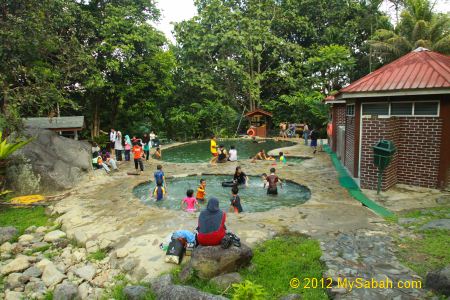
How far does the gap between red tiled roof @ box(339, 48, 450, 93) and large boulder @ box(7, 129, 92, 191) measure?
1081 cm

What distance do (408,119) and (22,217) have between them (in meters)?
12.5

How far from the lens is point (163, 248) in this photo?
712 cm

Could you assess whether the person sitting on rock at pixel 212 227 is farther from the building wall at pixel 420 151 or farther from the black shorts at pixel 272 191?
the building wall at pixel 420 151

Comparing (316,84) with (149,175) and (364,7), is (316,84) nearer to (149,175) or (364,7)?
(364,7)

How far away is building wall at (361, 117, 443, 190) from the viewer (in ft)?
35.1

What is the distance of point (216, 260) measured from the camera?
5.96 metres

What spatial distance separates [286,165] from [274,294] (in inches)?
451

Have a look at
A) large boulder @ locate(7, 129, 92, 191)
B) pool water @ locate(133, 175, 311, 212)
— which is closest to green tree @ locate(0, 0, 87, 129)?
large boulder @ locate(7, 129, 92, 191)

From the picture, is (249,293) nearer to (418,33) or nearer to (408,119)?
(408,119)

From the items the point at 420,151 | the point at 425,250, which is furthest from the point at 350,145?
the point at 425,250

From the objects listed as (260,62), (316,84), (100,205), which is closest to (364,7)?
(316,84)

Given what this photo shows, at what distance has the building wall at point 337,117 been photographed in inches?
705

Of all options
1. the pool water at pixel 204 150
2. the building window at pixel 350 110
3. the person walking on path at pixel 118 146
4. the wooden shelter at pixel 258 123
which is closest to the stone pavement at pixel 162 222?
the building window at pixel 350 110

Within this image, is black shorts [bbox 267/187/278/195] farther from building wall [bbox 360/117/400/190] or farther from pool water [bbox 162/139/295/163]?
pool water [bbox 162/139/295/163]
